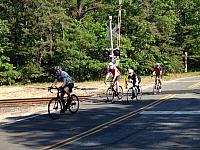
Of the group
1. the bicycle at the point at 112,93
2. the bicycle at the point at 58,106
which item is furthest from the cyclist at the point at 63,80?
the bicycle at the point at 112,93

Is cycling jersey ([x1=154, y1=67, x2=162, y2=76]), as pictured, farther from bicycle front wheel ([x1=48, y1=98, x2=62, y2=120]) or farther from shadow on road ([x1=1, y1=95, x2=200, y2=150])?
bicycle front wheel ([x1=48, y1=98, x2=62, y2=120])

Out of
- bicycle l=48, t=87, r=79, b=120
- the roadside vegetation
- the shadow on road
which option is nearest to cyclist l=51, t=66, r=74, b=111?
bicycle l=48, t=87, r=79, b=120

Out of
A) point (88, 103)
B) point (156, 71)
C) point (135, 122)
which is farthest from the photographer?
point (156, 71)

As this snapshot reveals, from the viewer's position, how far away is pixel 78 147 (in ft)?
33.1

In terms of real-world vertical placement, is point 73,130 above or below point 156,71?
below

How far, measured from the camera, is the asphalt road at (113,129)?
406 inches

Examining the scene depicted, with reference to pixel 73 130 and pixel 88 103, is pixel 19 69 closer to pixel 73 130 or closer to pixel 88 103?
pixel 88 103

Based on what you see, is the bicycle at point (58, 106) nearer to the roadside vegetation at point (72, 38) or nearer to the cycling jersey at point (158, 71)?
the cycling jersey at point (158, 71)

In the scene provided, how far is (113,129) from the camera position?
12.3 m

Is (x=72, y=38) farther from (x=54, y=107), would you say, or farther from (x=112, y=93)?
(x=54, y=107)

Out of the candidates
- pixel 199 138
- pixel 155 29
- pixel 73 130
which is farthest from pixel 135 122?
pixel 155 29

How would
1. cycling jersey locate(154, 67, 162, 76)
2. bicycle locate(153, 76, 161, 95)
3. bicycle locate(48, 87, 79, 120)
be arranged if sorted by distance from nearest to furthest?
bicycle locate(48, 87, 79, 120) → cycling jersey locate(154, 67, 162, 76) → bicycle locate(153, 76, 161, 95)

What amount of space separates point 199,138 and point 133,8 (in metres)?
40.1

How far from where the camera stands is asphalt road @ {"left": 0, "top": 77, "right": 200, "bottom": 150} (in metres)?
10.3
